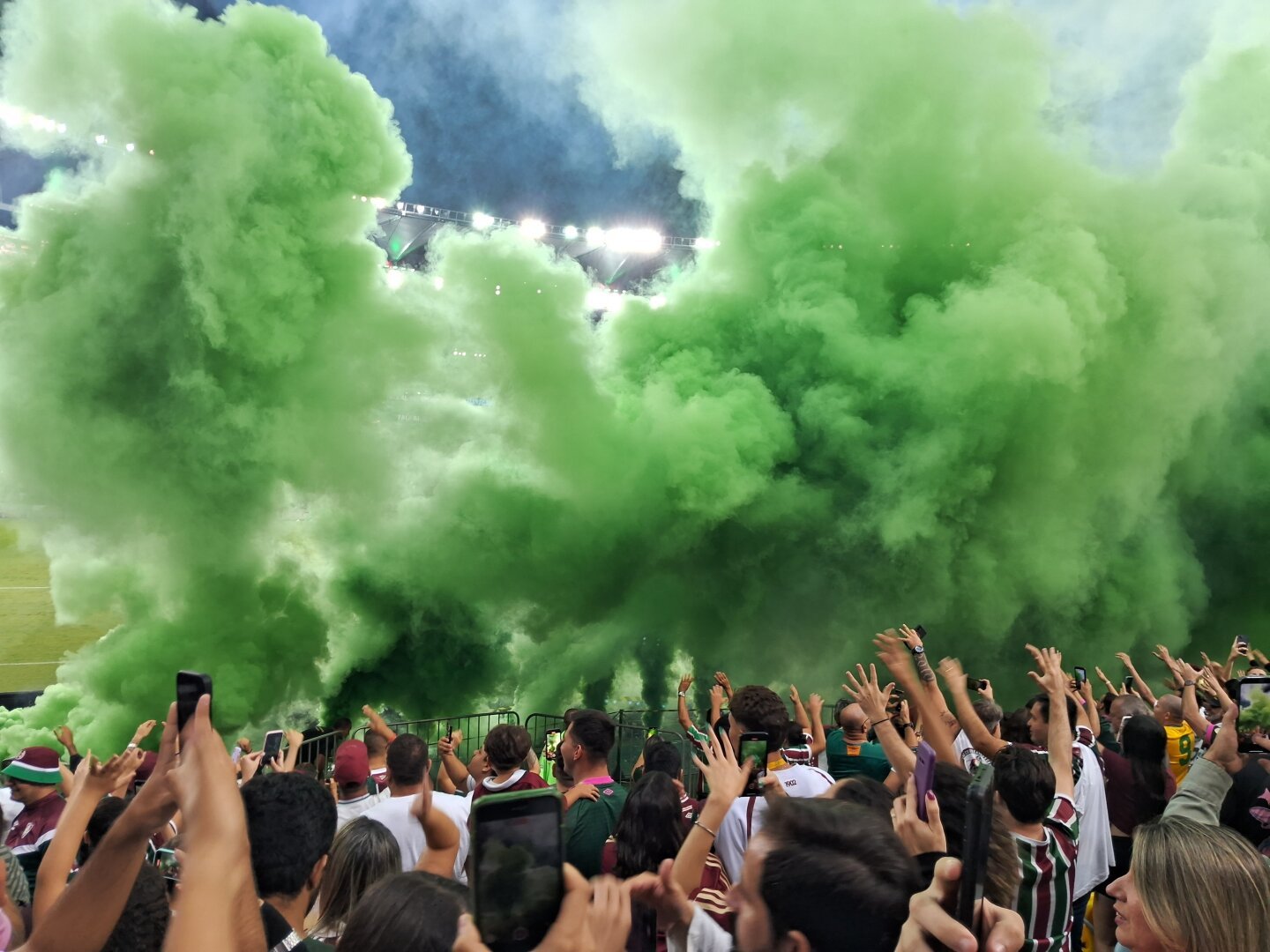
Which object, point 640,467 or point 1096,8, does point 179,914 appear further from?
point 1096,8

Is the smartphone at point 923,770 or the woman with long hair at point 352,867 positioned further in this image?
the woman with long hair at point 352,867

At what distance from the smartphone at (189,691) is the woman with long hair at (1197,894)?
1.75 meters

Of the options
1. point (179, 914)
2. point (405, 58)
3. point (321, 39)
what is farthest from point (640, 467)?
point (405, 58)

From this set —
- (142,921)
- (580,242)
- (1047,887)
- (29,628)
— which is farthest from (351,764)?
(580,242)

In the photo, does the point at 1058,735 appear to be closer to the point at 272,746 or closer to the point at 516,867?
the point at 516,867

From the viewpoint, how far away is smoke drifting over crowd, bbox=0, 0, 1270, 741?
799 cm

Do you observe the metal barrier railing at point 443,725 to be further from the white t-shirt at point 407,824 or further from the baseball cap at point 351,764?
the white t-shirt at point 407,824

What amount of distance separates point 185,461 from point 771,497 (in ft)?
17.9

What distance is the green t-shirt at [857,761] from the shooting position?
4480mm

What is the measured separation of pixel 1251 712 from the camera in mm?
3535

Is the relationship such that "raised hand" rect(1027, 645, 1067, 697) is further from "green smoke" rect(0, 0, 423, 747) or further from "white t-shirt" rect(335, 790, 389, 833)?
"green smoke" rect(0, 0, 423, 747)

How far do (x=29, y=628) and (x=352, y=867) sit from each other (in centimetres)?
2042

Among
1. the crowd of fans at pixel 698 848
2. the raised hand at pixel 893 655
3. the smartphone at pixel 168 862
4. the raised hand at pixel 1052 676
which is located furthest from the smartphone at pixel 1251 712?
the smartphone at pixel 168 862

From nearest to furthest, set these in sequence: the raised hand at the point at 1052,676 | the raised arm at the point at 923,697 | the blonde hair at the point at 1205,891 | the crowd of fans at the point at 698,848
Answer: the crowd of fans at the point at 698,848 → the blonde hair at the point at 1205,891 → the raised arm at the point at 923,697 → the raised hand at the point at 1052,676
